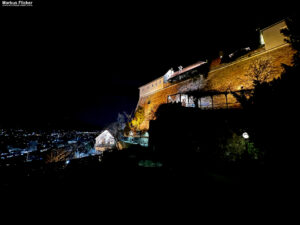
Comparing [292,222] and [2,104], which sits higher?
[2,104]

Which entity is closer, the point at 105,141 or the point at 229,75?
the point at 229,75

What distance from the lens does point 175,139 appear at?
A: 9.20 m

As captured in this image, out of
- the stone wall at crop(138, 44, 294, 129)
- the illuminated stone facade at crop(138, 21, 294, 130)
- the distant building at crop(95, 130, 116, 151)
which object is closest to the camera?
the stone wall at crop(138, 44, 294, 129)

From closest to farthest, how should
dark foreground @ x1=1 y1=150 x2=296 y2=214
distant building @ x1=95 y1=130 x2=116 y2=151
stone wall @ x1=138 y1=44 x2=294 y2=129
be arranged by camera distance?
dark foreground @ x1=1 y1=150 x2=296 y2=214
stone wall @ x1=138 y1=44 x2=294 y2=129
distant building @ x1=95 y1=130 x2=116 y2=151

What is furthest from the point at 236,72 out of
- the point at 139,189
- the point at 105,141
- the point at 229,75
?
the point at 105,141

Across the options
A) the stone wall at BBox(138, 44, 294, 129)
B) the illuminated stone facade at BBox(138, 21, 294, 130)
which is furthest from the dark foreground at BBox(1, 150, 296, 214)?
the stone wall at BBox(138, 44, 294, 129)

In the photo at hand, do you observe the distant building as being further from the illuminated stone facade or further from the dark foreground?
the dark foreground

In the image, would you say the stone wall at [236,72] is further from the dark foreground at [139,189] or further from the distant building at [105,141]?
the distant building at [105,141]

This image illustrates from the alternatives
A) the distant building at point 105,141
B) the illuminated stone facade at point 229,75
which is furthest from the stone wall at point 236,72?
the distant building at point 105,141

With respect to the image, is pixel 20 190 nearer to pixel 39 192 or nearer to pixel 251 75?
pixel 39 192

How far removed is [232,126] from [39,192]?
11198mm

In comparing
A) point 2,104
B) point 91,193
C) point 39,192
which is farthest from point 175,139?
point 2,104

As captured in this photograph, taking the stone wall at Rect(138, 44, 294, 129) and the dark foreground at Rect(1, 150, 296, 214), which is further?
the stone wall at Rect(138, 44, 294, 129)

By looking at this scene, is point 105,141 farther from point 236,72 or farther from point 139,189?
point 236,72
